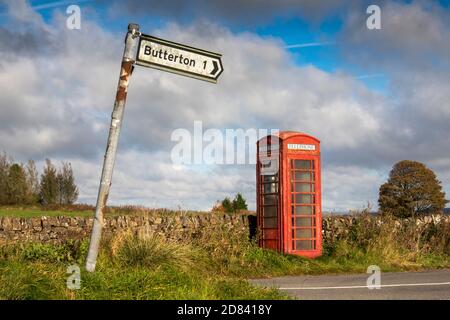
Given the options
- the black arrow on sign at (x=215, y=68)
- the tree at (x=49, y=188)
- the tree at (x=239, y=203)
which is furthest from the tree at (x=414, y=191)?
the black arrow on sign at (x=215, y=68)

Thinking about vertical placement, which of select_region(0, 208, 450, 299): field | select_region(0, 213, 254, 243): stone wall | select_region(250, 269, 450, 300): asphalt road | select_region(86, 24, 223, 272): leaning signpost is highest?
select_region(86, 24, 223, 272): leaning signpost

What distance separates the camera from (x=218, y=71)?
26.2 ft

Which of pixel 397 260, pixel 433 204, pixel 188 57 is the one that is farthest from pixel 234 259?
pixel 433 204

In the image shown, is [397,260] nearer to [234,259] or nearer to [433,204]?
[234,259]

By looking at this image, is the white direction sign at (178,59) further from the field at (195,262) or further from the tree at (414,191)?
the tree at (414,191)

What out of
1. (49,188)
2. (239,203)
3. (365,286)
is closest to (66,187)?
(49,188)

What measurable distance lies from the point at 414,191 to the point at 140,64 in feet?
122

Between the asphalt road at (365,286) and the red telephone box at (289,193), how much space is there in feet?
4.89

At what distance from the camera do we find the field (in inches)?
250

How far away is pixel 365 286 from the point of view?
9.41 m

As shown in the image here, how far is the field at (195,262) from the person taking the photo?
6.36 m

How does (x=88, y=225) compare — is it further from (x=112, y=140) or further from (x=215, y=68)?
(x=215, y=68)

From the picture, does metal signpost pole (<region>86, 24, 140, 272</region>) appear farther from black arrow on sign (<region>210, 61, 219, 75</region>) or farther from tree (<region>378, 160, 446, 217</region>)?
tree (<region>378, 160, 446, 217</region>)

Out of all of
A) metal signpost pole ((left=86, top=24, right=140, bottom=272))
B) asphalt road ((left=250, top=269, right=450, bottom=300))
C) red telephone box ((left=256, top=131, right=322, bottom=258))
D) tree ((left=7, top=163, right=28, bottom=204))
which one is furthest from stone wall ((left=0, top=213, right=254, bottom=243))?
tree ((left=7, top=163, right=28, bottom=204))
